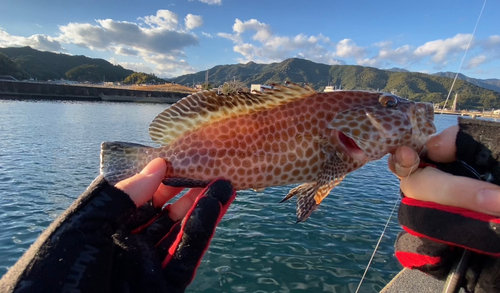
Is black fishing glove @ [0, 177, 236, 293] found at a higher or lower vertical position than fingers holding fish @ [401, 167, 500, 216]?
lower

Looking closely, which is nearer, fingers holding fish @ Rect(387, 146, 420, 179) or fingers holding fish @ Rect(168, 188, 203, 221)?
fingers holding fish @ Rect(387, 146, 420, 179)

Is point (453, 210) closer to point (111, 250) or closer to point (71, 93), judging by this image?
point (111, 250)

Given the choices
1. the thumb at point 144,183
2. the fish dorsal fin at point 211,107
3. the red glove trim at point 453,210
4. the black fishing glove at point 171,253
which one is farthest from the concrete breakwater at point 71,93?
the red glove trim at point 453,210

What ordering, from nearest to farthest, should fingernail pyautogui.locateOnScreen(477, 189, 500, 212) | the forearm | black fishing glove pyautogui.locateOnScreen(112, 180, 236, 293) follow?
the forearm
fingernail pyautogui.locateOnScreen(477, 189, 500, 212)
black fishing glove pyautogui.locateOnScreen(112, 180, 236, 293)

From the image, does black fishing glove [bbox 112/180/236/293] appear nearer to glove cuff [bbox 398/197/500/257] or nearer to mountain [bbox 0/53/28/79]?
glove cuff [bbox 398/197/500/257]

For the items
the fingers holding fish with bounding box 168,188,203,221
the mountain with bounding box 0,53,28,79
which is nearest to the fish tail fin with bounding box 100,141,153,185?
the fingers holding fish with bounding box 168,188,203,221

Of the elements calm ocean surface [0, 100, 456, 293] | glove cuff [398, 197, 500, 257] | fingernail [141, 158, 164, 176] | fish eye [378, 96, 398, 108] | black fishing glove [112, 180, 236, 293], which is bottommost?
calm ocean surface [0, 100, 456, 293]

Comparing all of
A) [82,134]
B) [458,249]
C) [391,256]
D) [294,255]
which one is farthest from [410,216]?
[82,134]
